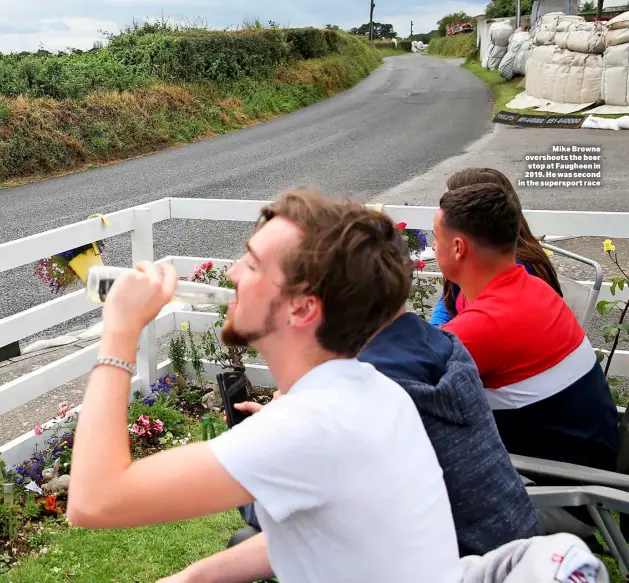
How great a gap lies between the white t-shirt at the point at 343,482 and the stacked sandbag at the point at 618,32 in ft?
61.9

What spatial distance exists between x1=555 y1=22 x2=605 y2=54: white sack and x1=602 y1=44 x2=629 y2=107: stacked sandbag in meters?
0.32

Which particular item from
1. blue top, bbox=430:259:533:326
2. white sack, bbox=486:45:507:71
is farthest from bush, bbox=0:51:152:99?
white sack, bbox=486:45:507:71

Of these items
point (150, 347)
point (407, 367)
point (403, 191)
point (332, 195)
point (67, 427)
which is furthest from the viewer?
point (403, 191)

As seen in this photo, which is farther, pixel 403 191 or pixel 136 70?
pixel 136 70

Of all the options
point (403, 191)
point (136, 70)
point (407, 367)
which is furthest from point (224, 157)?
point (407, 367)

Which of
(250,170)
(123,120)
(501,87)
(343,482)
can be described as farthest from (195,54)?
(343,482)

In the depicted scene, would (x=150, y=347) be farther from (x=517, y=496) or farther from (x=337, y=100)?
(x=337, y=100)

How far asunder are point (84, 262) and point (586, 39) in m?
17.9

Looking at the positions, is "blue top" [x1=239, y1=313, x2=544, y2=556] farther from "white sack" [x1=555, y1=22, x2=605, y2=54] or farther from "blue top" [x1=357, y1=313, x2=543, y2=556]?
"white sack" [x1=555, y1=22, x2=605, y2=54]

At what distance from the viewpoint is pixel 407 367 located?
1620mm

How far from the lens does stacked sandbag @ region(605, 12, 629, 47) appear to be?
17.9m

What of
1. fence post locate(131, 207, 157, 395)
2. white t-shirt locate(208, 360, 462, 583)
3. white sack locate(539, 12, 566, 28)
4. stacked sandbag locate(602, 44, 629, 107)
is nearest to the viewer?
white t-shirt locate(208, 360, 462, 583)

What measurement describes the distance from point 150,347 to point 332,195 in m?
3.01

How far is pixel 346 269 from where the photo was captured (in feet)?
4.21
